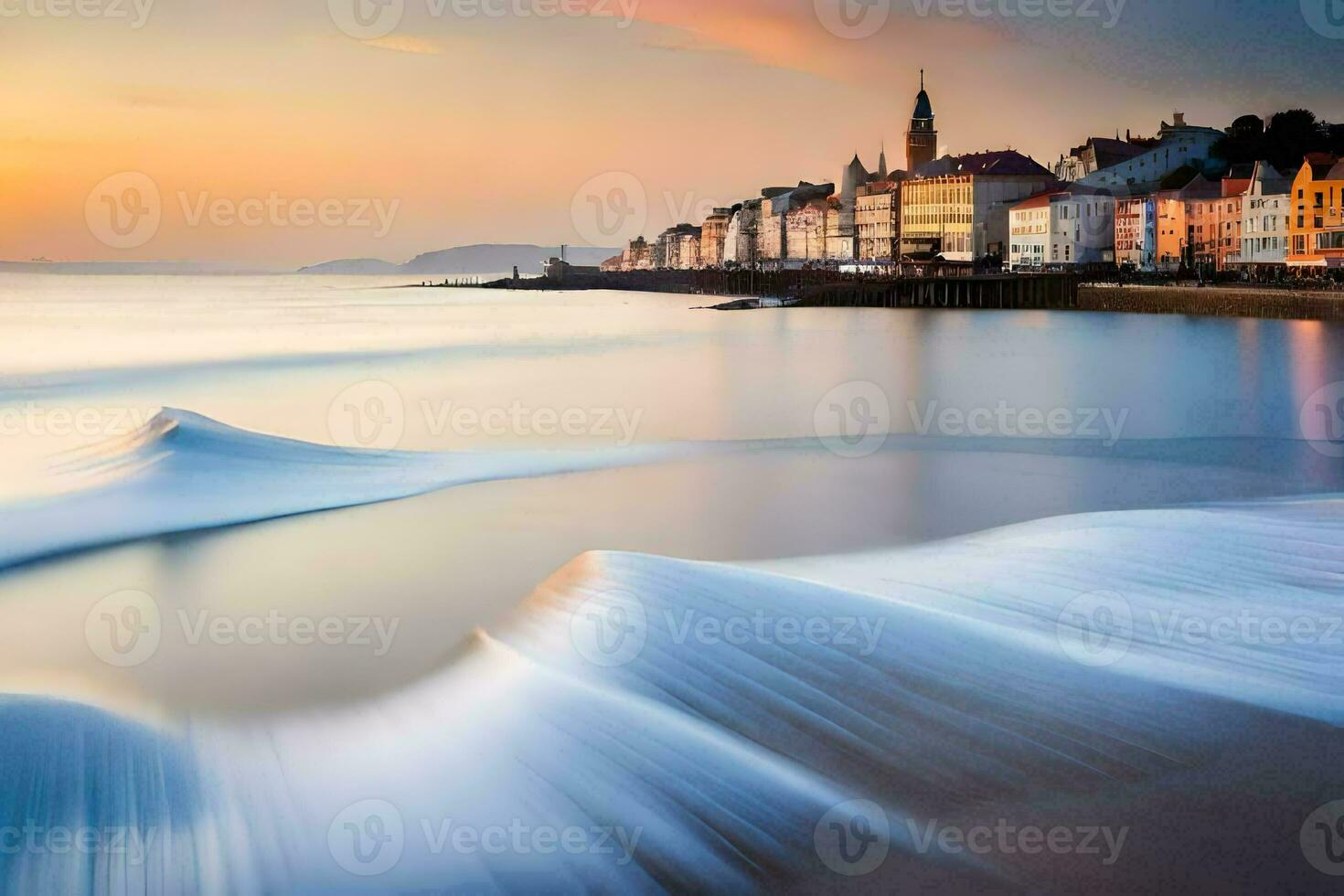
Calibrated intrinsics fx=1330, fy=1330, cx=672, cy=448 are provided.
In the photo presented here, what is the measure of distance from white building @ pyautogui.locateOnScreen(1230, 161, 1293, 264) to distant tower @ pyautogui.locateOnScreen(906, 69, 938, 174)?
51.8 meters

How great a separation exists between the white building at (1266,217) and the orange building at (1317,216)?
3.53ft

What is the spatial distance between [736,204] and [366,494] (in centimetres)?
14424

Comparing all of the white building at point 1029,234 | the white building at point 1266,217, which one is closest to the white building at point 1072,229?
the white building at point 1029,234

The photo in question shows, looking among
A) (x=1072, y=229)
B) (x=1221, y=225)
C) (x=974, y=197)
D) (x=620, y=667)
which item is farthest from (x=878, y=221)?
(x=620, y=667)

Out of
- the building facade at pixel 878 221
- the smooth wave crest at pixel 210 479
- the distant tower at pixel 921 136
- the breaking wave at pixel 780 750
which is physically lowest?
the breaking wave at pixel 780 750

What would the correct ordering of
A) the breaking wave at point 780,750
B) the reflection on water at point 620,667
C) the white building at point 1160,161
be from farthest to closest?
1. the white building at point 1160,161
2. the reflection on water at point 620,667
3. the breaking wave at point 780,750

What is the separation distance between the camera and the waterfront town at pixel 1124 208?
56500mm

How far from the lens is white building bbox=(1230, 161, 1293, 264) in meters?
57.7

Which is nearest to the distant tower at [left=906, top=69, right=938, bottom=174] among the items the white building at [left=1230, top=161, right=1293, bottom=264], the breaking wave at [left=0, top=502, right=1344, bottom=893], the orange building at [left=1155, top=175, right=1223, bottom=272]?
the orange building at [left=1155, top=175, right=1223, bottom=272]

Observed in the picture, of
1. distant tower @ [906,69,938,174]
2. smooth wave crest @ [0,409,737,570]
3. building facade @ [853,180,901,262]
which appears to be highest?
distant tower @ [906,69,938,174]

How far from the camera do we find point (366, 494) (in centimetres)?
1195

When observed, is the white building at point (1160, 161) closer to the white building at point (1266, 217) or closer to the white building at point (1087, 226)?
the white building at point (1087, 226)

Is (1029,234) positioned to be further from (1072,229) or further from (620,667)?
(620,667)

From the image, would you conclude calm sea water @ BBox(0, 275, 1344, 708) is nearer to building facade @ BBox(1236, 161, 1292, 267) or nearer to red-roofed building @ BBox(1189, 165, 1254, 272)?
building facade @ BBox(1236, 161, 1292, 267)
